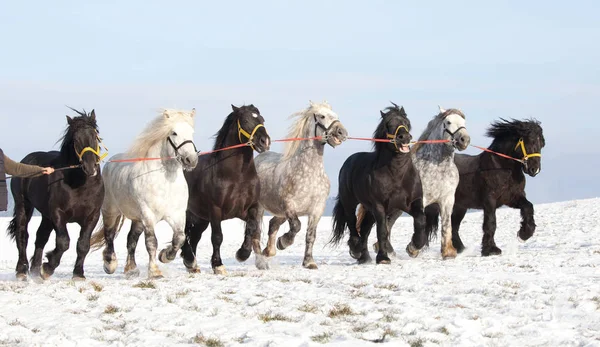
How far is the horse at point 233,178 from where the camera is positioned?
40.7ft

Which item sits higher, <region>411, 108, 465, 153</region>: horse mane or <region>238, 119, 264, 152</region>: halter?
<region>411, 108, 465, 153</region>: horse mane

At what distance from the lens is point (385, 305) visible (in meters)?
9.04

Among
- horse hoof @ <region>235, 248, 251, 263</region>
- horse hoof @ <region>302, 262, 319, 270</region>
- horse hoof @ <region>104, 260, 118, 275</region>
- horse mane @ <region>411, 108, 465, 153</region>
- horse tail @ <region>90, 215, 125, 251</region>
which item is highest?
horse mane @ <region>411, 108, 465, 153</region>

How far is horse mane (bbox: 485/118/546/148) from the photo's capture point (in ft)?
49.2

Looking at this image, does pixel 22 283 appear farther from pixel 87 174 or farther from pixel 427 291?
pixel 427 291

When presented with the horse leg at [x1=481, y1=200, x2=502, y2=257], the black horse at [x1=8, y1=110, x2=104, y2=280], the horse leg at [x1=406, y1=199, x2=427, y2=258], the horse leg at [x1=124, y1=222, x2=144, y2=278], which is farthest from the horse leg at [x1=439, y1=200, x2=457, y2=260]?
the black horse at [x1=8, y1=110, x2=104, y2=280]

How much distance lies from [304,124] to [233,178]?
1.66m

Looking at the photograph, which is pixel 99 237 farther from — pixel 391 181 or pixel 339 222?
pixel 391 181

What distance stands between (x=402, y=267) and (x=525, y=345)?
5.03 meters

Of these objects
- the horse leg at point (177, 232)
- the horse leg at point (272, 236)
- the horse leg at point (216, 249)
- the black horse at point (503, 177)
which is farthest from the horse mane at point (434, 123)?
the horse leg at point (177, 232)

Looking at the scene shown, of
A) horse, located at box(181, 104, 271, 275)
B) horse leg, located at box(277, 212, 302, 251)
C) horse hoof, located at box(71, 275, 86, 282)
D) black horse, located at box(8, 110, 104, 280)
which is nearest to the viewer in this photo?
black horse, located at box(8, 110, 104, 280)

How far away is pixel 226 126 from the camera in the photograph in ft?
41.9

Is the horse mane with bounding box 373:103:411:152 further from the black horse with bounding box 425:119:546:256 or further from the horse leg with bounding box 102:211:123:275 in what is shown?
the horse leg with bounding box 102:211:123:275

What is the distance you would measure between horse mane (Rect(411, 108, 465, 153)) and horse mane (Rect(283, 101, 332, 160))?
85.9 inches
